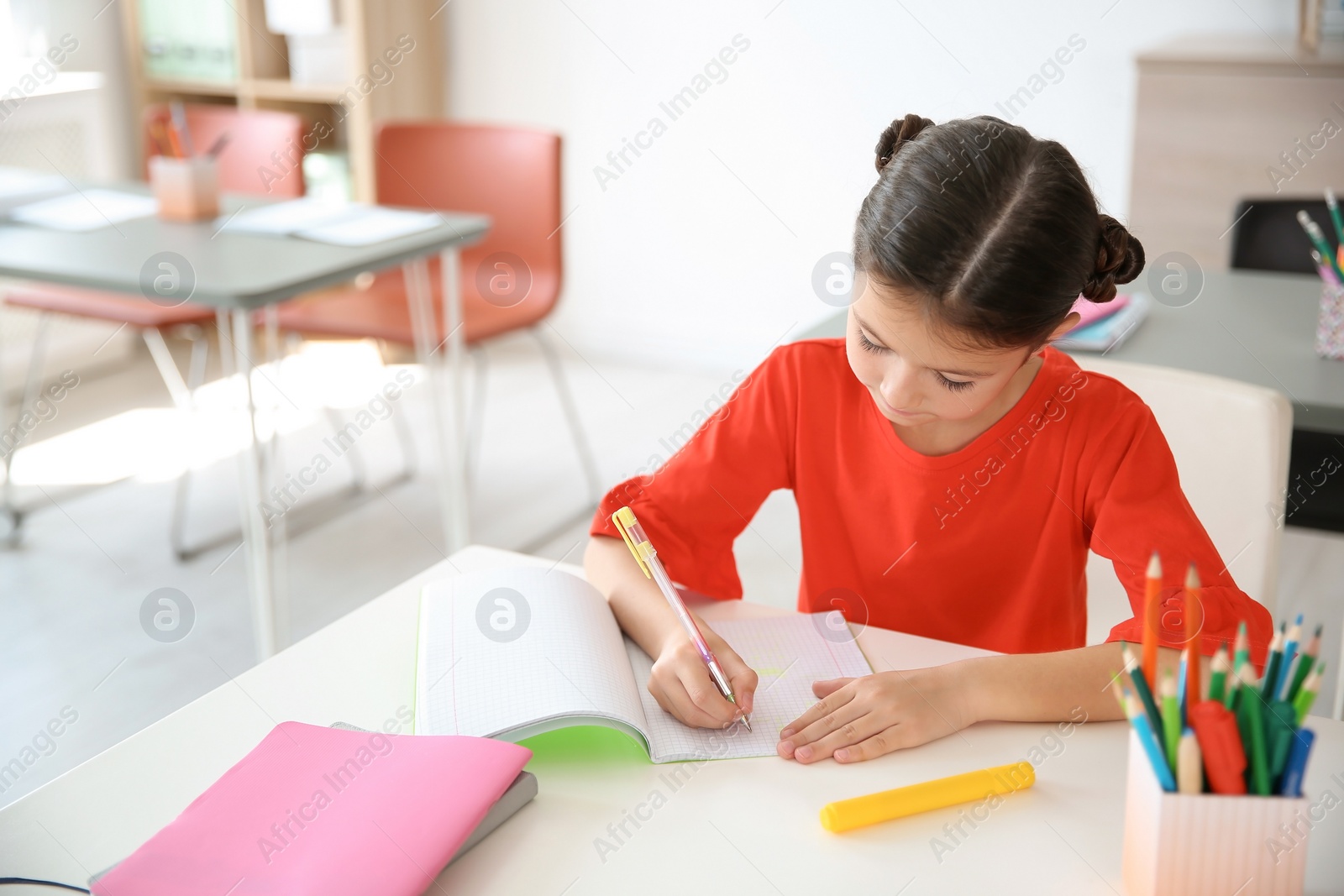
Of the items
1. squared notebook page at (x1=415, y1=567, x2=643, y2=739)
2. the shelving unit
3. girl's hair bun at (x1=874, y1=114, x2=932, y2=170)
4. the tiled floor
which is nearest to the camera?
squared notebook page at (x1=415, y1=567, x2=643, y2=739)

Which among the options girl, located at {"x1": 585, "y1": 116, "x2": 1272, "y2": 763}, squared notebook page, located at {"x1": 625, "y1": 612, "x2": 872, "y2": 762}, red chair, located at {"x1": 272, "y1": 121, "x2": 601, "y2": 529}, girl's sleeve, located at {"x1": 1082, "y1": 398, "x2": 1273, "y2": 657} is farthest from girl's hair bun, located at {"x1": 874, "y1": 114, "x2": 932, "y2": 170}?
red chair, located at {"x1": 272, "y1": 121, "x2": 601, "y2": 529}

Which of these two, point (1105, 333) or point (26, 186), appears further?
point (26, 186)

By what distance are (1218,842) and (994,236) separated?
1.54ft

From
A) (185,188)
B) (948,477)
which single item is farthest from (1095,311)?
(185,188)

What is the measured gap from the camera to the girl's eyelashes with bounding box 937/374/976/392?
0.96 metres

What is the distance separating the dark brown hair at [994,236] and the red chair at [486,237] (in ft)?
5.66

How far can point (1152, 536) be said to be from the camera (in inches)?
39.1

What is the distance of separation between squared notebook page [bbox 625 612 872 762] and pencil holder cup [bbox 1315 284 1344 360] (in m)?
0.97

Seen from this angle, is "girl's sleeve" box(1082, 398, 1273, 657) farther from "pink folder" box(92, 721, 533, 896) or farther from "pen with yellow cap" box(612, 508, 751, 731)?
"pink folder" box(92, 721, 533, 896)

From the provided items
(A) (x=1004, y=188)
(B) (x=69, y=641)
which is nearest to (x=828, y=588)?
(A) (x=1004, y=188)

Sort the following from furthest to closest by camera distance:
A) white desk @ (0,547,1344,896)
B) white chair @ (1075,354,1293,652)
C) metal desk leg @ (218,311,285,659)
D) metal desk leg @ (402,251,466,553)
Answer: metal desk leg @ (402,251,466,553) → metal desk leg @ (218,311,285,659) → white chair @ (1075,354,1293,652) → white desk @ (0,547,1344,896)

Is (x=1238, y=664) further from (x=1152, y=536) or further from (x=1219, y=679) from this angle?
(x=1152, y=536)

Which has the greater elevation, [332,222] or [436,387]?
[332,222]

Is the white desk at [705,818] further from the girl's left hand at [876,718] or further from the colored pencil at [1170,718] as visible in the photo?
the colored pencil at [1170,718]
